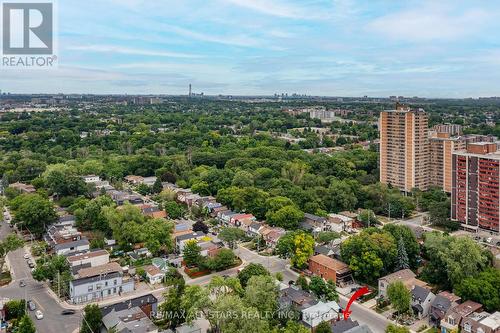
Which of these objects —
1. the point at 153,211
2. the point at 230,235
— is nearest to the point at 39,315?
the point at 230,235

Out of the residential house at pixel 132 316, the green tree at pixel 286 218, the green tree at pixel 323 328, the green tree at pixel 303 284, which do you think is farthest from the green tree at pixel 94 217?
the green tree at pixel 323 328

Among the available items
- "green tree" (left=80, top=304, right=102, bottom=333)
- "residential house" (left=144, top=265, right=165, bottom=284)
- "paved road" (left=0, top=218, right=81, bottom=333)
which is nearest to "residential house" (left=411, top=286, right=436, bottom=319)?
"residential house" (left=144, top=265, right=165, bottom=284)

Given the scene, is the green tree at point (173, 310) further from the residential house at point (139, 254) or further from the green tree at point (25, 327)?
the residential house at point (139, 254)

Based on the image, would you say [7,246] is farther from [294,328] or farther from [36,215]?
[294,328]

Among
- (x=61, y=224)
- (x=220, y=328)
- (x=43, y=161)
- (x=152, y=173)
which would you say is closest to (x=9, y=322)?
(x=220, y=328)

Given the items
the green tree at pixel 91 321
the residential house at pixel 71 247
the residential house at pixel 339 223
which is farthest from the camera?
the residential house at pixel 339 223

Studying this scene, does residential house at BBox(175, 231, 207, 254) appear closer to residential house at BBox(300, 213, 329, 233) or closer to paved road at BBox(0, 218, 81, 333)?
residential house at BBox(300, 213, 329, 233)

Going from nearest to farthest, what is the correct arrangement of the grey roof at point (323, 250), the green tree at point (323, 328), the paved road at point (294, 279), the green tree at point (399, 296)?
the green tree at point (323, 328)
the paved road at point (294, 279)
the green tree at point (399, 296)
the grey roof at point (323, 250)

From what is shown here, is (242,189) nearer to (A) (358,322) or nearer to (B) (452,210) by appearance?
(B) (452,210)
